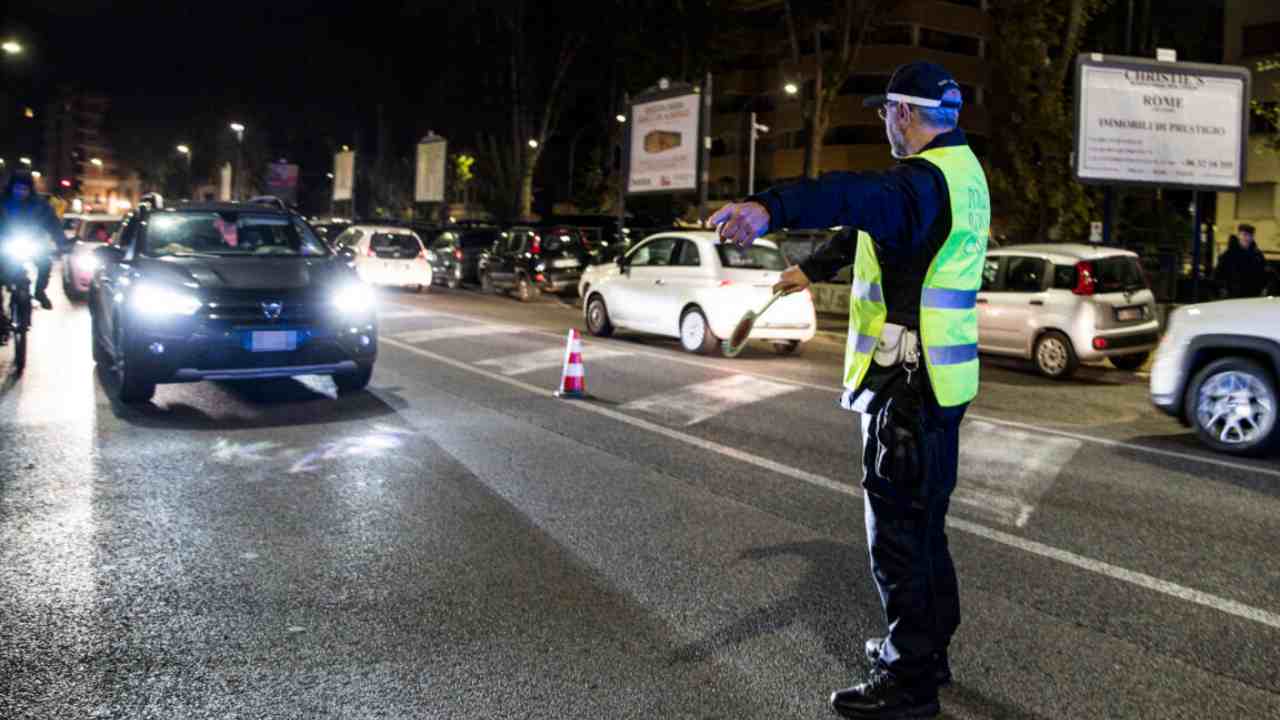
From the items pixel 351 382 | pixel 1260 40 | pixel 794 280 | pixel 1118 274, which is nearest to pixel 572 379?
pixel 351 382

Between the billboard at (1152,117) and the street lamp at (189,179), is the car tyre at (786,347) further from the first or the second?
the street lamp at (189,179)

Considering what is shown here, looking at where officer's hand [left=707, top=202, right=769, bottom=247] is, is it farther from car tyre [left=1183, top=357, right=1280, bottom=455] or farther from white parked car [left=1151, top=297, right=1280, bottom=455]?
car tyre [left=1183, top=357, right=1280, bottom=455]

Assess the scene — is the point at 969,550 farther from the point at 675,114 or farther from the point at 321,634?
the point at 675,114

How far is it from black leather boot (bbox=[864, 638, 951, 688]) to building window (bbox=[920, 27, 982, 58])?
7193cm

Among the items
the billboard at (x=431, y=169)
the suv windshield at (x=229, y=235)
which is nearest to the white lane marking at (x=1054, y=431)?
the suv windshield at (x=229, y=235)

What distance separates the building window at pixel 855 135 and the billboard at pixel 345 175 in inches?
1047

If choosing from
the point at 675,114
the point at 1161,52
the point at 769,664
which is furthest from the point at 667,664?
the point at 675,114

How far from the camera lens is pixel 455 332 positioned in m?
18.2

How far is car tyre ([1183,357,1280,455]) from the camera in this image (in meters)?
8.95

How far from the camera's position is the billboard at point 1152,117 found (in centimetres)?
2105

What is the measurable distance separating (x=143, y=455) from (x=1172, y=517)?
649cm

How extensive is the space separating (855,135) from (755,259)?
185ft

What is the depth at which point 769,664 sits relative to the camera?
14.3 ft

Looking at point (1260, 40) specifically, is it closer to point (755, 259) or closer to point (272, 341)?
point (755, 259)
